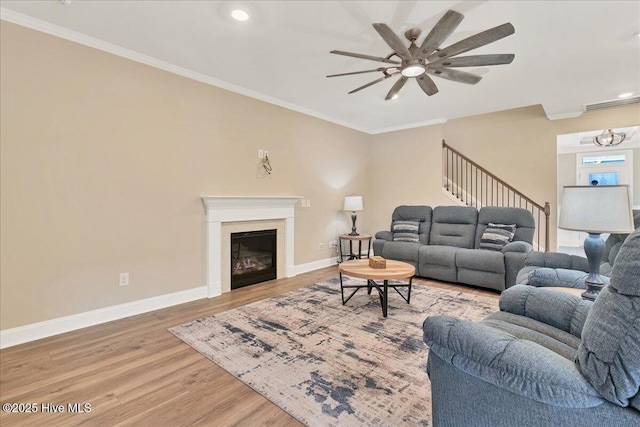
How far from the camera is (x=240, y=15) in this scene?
2473mm

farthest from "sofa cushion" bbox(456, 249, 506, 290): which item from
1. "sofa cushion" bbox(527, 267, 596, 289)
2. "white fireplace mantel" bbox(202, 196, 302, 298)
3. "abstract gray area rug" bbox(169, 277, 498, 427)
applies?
"white fireplace mantel" bbox(202, 196, 302, 298)

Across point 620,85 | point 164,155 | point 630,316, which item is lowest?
point 630,316

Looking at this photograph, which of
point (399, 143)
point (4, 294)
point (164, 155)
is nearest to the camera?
point (4, 294)

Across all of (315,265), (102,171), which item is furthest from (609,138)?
(102,171)

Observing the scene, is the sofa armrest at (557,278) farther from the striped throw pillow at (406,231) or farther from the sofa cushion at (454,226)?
the striped throw pillow at (406,231)

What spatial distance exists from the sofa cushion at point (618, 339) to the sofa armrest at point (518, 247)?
10.2 ft

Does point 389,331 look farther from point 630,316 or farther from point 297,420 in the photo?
point 630,316

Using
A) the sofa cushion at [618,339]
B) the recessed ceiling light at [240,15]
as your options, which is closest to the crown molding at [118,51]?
the recessed ceiling light at [240,15]

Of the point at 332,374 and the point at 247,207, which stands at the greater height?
the point at 247,207

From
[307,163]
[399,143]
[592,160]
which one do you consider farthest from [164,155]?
[592,160]

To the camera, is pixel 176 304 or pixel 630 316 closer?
pixel 630 316

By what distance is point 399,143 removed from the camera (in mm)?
6227

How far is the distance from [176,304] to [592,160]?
912cm

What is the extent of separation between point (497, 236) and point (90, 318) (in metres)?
4.92
